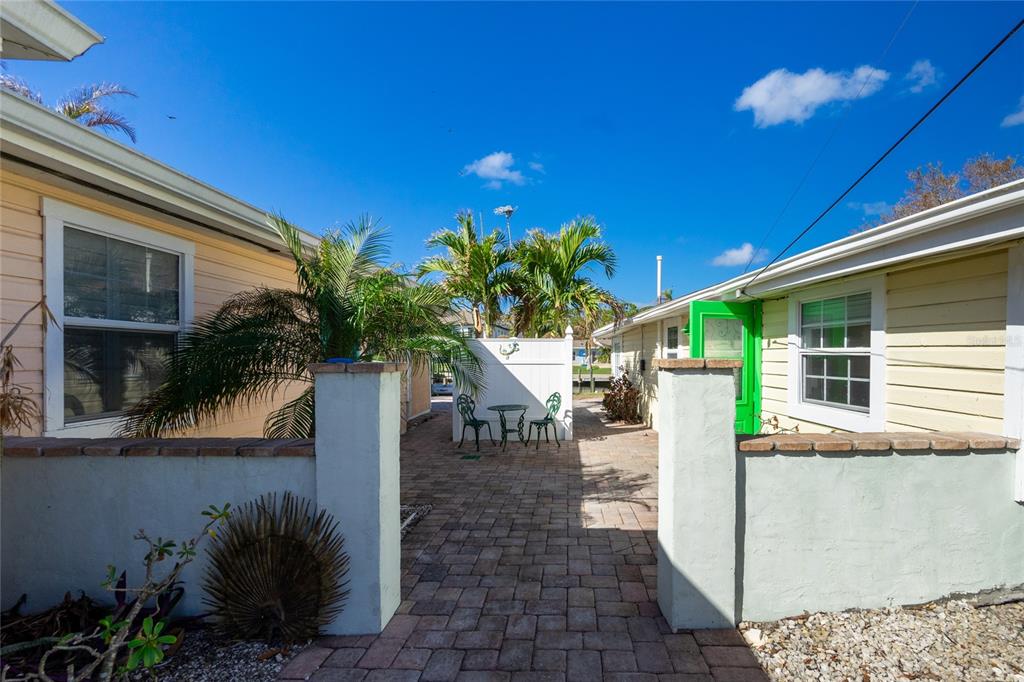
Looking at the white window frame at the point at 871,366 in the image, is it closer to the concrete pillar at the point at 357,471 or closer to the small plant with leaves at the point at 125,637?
the concrete pillar at the point at 357,471

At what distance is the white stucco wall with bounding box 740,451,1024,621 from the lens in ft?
8.23

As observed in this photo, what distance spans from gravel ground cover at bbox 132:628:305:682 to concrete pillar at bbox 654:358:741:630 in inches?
83.8

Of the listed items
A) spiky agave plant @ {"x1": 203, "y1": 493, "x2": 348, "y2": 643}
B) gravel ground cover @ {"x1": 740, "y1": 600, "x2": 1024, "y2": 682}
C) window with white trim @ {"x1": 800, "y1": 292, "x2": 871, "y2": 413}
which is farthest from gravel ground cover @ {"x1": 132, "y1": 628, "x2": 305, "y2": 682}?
window with white trim @ {"x1": 800, "y1": 292, "x2": 871, "y2": 413}

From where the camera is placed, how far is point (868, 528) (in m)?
2.55

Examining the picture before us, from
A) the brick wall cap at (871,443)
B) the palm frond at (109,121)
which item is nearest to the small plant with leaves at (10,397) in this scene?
the brick wall cap at (871,443)

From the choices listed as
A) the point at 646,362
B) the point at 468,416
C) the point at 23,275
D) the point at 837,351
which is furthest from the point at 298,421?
the point at 646,362

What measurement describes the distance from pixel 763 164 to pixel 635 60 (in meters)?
4.67

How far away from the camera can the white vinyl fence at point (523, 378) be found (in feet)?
26.8

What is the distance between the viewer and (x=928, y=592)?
2605 millimetres

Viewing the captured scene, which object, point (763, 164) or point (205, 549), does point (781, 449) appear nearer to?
point (205, 549)

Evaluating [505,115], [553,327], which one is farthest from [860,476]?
[505,115]

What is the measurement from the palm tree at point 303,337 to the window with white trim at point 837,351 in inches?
145

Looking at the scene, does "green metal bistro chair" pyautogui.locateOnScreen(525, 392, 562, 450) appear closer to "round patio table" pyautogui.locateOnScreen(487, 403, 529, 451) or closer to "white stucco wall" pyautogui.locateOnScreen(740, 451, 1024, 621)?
"round patio table" pyautogui.locateOnScreen(487, 403, 529, 451)

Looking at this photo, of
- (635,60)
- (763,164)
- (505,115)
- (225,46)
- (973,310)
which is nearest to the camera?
(973,310)
